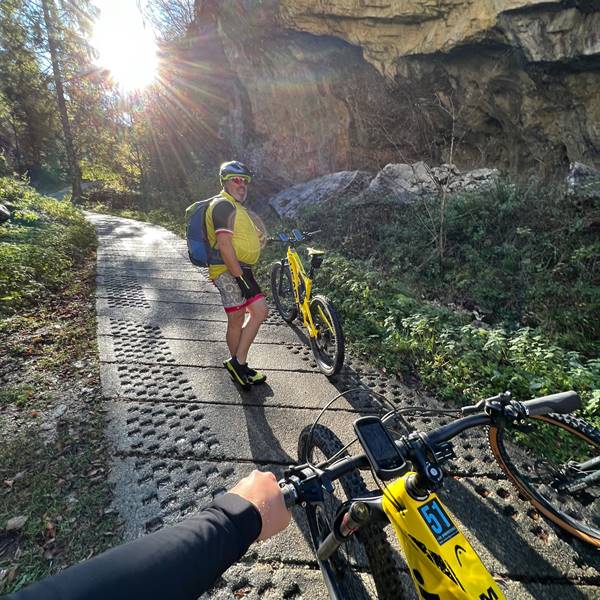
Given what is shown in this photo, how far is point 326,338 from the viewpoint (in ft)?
13.8

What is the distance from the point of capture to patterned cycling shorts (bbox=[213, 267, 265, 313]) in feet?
11.7

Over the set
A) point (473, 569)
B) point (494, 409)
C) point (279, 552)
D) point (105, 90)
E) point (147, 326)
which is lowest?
point (147, 326)

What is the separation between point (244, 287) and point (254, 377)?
1.05 m

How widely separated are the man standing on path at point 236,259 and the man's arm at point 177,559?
8.43 ft

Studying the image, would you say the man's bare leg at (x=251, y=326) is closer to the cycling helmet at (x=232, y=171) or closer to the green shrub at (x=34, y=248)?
the cycling helmet at (x=232, y=171)

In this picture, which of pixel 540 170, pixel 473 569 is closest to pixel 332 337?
pixel 473 569

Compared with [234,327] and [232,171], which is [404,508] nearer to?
[234,327]

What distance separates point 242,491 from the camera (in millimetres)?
1060

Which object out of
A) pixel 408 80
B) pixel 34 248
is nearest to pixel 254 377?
pixel 34 248

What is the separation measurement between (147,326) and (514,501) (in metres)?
4.91

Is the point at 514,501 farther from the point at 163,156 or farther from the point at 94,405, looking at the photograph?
the point at 163,156

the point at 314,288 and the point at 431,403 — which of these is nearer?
the point at 431,403

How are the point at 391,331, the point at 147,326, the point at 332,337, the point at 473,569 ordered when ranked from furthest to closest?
the point at 147,326, the point at 391,331, the point at 332,337, the point at 473,569

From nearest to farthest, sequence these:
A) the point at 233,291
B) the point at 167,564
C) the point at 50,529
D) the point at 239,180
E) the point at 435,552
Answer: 1. the point at 167,564
2. the point at 435,552
3. the point at 50,529
4. the point at 239,180
5. the point at 233,291
